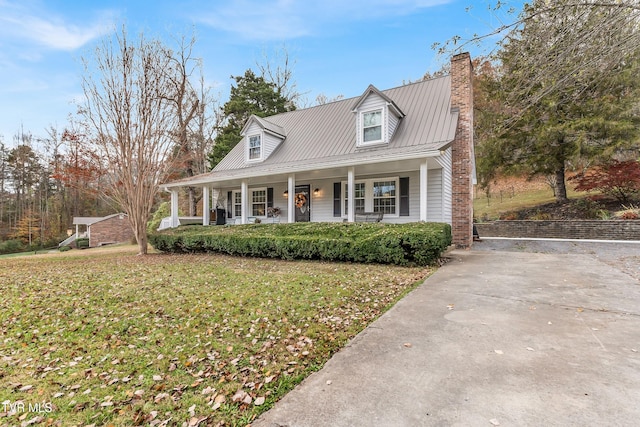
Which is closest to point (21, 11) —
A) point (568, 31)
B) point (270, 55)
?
point (568, 31)

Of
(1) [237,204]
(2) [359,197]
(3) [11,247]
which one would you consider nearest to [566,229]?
(2) [359,197]

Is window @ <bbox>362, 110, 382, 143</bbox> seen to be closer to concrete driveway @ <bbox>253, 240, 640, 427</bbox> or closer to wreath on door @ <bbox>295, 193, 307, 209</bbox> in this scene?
wreath on door @ <bbox>295, 193, 307, 209</bbox>

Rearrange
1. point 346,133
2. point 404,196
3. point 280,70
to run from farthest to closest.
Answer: point 280,70 < point 346,133 < point 404,196

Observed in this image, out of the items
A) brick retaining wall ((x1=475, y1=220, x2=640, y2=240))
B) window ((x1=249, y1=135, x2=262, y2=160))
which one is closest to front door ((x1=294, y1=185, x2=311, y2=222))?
window ((x1=249, y1=135, x2=262, y2=160))

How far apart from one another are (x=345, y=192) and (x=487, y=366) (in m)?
9.57

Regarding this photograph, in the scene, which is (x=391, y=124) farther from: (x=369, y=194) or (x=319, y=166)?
(x=319, y=166)

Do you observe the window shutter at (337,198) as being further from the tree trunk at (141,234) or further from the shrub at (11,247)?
the shrub at (11,247)

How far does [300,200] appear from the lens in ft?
42.2

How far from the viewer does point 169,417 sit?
193 centimetres

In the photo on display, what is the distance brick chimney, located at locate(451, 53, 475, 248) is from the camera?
1009cm

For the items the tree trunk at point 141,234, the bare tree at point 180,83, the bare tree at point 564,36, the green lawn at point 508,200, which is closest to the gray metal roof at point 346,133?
the bare tree at point 180,83

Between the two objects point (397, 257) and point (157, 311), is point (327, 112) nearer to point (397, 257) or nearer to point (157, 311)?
point (397, 257)

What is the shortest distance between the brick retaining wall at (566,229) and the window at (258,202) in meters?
10.4

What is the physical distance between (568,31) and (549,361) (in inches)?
201
